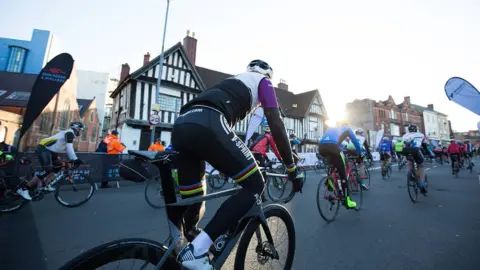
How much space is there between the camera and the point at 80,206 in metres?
5.36

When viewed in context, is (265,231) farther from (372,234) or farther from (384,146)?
(384,146)

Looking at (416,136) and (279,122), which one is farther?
(416,136)

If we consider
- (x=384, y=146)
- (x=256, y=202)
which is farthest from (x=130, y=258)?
(x=384, y=146)

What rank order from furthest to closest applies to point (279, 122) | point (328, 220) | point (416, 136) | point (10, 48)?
1. point (10, 48)
2. point (416, 136)
3. point (328, 220)
4. point (279, 122)

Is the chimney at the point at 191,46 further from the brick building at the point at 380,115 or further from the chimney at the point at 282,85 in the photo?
the brick building at the point at 380,115

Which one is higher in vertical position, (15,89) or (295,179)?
(15,89)

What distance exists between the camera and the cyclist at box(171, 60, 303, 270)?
146 centimetres

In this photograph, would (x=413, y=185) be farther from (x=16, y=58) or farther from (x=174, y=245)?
(x=16, y=58)

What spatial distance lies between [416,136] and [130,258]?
7.87 metres

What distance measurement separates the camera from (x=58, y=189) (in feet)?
17.5

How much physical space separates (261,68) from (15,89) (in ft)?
125

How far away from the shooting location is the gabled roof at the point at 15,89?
79.2ft

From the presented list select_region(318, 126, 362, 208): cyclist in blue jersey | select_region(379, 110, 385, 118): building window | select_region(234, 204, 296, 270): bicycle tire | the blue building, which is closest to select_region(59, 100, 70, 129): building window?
the blue building

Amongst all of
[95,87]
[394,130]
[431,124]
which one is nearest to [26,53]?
[95,87]
